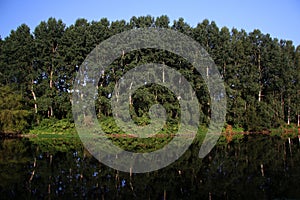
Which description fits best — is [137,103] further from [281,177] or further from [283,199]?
[283,199]

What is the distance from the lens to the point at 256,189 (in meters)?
8.90

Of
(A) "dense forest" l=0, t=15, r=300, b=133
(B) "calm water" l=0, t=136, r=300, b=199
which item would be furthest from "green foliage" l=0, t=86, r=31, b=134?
(B) "calm water" l=0, t=136, r=300, b=199

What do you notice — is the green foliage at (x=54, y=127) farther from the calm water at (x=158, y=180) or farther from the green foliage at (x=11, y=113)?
the calm water at (x=158, y=180)

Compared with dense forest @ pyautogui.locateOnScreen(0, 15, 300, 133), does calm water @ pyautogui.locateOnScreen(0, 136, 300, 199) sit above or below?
below

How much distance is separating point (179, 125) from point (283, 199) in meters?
25.3

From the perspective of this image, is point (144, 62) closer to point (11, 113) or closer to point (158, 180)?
point (11, 113)

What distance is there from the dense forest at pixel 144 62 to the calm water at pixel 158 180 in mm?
18814

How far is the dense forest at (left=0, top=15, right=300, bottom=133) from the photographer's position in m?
33.8

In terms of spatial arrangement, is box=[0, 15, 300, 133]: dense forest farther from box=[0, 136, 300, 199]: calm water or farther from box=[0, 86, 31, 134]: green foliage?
box=[0, 136, 300, 199]: calm water

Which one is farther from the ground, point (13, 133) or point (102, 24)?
point (102, 24)

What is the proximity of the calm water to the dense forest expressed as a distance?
61.7 feet

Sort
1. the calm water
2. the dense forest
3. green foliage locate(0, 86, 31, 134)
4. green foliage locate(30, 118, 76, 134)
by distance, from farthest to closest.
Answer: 1. the dense forest
2. green foliage locate(30, 118, 76, 134)
3. green foliage locate(0, 86, 31, 134)
4. the calm water

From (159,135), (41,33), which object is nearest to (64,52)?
(41,33)

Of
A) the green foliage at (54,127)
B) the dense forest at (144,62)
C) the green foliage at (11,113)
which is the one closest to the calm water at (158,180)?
the green foliage at (11,113)
